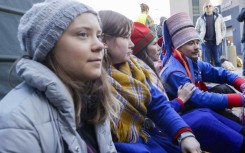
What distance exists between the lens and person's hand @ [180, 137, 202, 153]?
1615 millimetres

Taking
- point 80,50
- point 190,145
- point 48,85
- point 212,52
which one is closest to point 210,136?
point 190,145

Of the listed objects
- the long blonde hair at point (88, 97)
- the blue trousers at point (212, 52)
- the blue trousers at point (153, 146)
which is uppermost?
the long blonde hair at point (88, 97)

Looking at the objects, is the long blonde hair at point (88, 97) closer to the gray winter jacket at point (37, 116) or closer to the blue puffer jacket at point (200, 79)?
the gray winter jacket at point (37, 116)

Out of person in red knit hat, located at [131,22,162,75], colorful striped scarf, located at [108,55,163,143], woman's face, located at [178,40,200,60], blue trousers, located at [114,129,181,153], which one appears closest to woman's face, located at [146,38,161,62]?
person in red knit hat, located at [131,22,162,75]

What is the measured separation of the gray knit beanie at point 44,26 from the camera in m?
1.17

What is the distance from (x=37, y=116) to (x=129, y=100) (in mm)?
743

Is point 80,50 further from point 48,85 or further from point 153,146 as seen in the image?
point 153,146

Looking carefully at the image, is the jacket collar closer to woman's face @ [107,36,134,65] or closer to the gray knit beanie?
the gray knit beanie

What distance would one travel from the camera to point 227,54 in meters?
10.3

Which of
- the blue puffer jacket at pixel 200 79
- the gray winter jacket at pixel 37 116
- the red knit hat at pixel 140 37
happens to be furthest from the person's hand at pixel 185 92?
the gray winter jacket at pixel 37 116

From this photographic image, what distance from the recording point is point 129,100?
5.53ft

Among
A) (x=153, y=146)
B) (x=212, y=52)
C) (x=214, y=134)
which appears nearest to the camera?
(x=153, y=146)

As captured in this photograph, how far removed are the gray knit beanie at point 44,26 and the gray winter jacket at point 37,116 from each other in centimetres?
8

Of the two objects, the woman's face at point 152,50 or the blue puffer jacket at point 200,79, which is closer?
the blue puffer jacket at point 200,79
